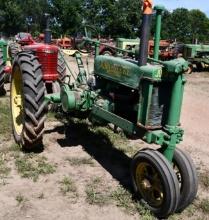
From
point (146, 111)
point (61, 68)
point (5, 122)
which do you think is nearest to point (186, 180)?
point (146, 111)

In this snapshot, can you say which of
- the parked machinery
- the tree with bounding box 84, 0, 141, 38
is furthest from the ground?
the tree with bounding box 84, 0, 141, 38

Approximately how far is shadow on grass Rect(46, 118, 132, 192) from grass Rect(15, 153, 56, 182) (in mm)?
647

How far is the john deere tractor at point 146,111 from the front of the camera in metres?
4.08

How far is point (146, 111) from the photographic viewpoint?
4371 mm

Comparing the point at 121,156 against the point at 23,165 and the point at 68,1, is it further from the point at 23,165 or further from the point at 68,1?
the point at 68,1

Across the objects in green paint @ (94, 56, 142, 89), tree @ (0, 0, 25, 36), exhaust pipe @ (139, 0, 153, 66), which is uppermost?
exhaust pipe @ (139, 0, 153, 66)

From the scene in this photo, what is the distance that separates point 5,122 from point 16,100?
776mm

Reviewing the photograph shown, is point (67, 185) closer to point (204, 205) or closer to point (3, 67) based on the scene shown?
point (204, 205)

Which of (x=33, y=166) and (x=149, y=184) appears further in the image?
(x=33, y=166)

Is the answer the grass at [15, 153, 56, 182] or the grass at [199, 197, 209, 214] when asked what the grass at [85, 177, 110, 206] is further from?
the grass at [199, 197, 209, 214]

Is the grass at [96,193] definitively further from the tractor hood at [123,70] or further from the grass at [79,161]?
the tractor hood at [123,70]

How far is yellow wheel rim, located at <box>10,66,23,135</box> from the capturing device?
6.24 m

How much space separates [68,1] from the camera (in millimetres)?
45000

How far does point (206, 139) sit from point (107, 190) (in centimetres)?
268
